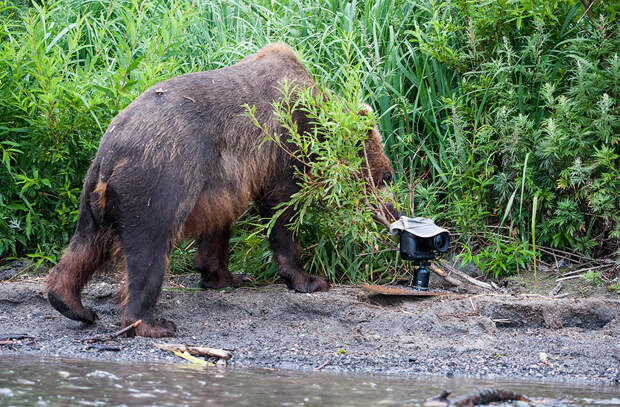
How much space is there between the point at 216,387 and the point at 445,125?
4.00 m

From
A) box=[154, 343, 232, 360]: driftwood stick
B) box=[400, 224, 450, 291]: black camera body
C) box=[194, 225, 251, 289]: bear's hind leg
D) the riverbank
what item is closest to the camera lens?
box=[400, 224, 450, 291]: black camera body

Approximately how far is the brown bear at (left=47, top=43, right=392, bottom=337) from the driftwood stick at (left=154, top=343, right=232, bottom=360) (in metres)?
0.30

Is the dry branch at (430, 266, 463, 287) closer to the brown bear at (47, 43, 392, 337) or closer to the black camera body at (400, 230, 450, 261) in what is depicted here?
the black camera body at (400, 230, 450, 261)

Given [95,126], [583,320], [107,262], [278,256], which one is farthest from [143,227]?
[583,320]

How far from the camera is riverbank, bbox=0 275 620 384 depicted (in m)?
4.42

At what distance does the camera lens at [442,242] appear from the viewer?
18.6 feet

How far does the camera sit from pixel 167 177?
4816 mm

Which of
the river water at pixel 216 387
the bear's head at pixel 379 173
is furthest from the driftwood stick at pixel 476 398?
the bear's head at pixel 379 173

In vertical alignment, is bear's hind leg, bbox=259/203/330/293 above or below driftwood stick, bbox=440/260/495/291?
above

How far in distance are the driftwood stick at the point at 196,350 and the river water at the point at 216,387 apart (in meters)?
0.19

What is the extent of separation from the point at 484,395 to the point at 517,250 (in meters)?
2.96

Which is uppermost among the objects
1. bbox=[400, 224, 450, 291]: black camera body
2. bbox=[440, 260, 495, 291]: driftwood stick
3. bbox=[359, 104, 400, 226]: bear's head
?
bbox=[359, 104, 400, 226]: bear's head

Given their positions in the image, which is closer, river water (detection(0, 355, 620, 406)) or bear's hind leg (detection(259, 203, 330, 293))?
river water (detection(0, 355, 620, 406))

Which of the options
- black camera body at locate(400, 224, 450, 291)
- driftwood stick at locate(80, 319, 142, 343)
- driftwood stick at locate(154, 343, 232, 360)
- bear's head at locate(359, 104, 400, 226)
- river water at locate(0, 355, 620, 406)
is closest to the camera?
river water at locate(0, 355, 620, 406)
